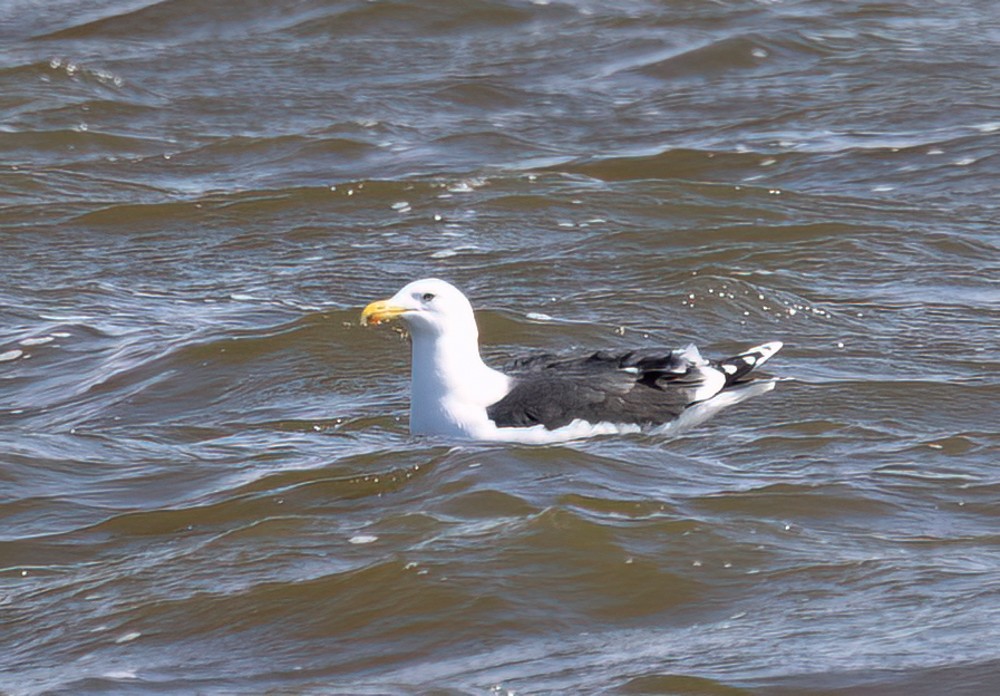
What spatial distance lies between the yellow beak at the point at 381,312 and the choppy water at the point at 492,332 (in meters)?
0.53

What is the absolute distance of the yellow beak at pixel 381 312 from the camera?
7816mm

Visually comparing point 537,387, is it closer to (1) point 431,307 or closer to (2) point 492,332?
(1) point 431,307

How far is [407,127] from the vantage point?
563 inches

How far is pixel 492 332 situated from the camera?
9.70m

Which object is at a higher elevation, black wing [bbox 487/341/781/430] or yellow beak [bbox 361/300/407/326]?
yellow beak [bbox 361/300/407/326]

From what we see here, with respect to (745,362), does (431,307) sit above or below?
above

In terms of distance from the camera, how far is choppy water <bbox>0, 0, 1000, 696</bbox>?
5871mm

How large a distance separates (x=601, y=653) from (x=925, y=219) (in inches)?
252

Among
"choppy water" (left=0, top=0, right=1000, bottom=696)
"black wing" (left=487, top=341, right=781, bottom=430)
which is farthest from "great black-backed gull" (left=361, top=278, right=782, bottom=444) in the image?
"choppy water" (left=0, top=0, right=1000, bottom=696)

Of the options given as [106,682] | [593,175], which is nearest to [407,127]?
[593,175]

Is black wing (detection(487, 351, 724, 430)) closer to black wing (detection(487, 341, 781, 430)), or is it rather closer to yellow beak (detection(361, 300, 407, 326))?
black wing (detection(487, 341, 781, 430))

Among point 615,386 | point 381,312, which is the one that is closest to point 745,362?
point 615,386

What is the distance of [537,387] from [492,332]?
1.85 m

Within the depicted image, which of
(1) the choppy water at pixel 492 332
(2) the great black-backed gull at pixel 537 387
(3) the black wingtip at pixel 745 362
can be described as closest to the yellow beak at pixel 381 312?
(2) the great black-backed gull at pixel 537 387
